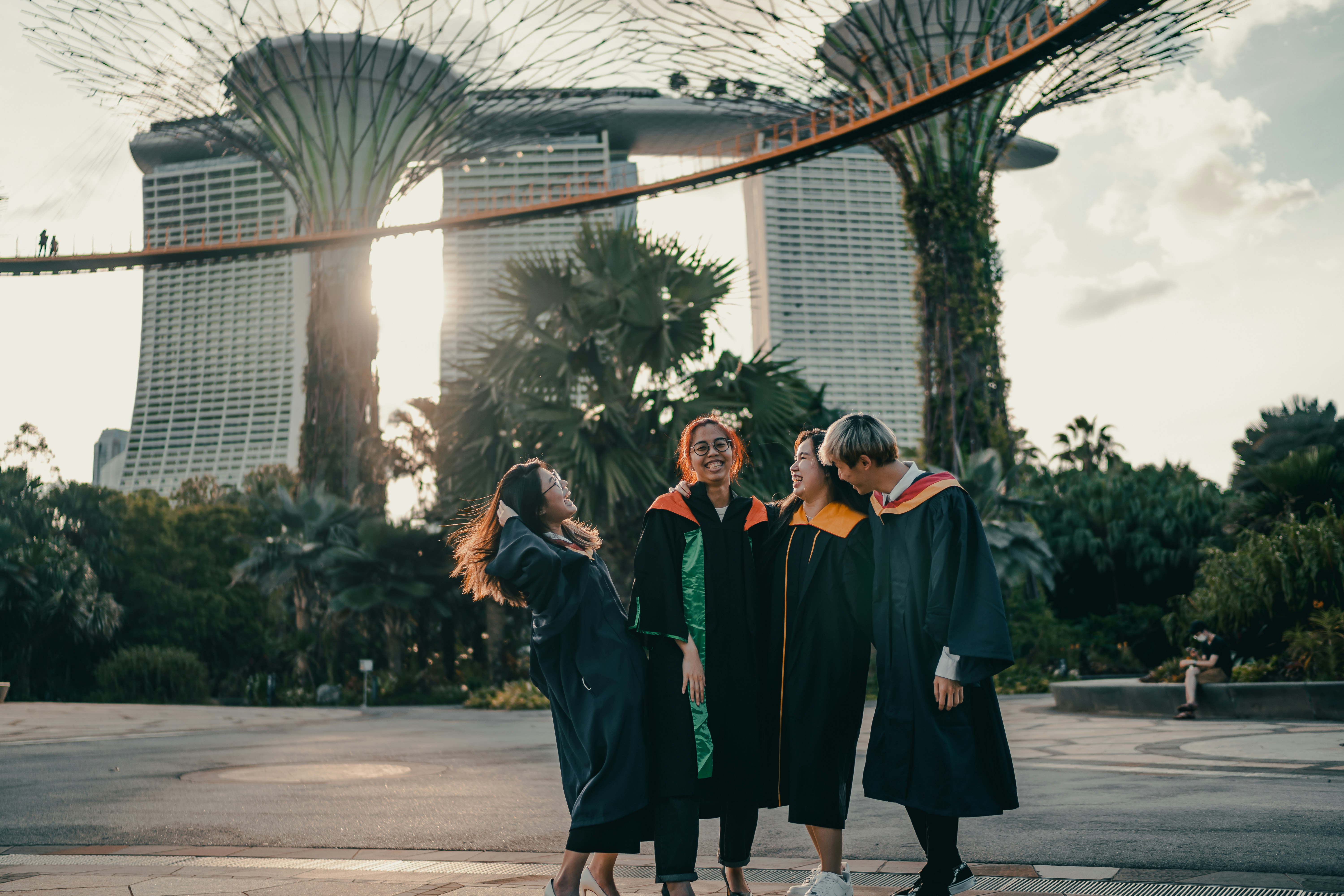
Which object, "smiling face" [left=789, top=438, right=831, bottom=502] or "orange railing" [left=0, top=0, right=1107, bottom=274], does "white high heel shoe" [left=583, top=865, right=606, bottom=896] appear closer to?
"smiling face" [left=789, top=438, right=831, bottom=502]

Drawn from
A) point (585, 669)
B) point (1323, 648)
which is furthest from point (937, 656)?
point (1323, 648)

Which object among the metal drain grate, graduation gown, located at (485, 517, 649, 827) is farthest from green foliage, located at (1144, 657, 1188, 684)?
graduation gown, located at (485, 517, 649, 827)

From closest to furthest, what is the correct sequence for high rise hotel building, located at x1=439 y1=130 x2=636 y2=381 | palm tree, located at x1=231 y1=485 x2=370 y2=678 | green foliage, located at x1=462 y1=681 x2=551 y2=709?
1. green foliage, located at x1=462 y1=681 x2=551 y2=709
2. palm tree, located at x1=231 y1=485 x2=370 y2=678
3. high rise hotel building, located at x1=439 y1=130 x2=636 y2=381

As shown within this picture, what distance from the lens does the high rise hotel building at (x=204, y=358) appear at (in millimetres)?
76500

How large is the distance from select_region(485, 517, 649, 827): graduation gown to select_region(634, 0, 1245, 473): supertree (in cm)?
1742

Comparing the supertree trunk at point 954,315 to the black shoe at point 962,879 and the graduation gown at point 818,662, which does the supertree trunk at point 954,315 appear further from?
the black shoe at point 962,879

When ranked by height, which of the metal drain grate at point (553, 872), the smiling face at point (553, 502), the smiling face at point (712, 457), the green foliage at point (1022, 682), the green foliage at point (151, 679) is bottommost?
the green foliage at point (151, 679)

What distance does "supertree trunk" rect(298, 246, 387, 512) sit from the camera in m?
30.1

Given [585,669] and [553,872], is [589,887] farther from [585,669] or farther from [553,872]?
[585,669]

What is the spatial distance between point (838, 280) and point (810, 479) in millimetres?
84983

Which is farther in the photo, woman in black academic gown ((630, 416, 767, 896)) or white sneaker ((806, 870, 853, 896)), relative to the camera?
woman in black academic gown ((630, 416, 767, 896))

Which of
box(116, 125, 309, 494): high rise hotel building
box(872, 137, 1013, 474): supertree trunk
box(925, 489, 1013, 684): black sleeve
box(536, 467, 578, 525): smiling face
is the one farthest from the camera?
box(116, 125, 309, 494): high rise hotel building

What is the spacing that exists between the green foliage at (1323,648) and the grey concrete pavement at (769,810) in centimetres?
69

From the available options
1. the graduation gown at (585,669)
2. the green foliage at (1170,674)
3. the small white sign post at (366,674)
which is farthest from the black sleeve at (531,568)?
the small white sign post at (366,674)
